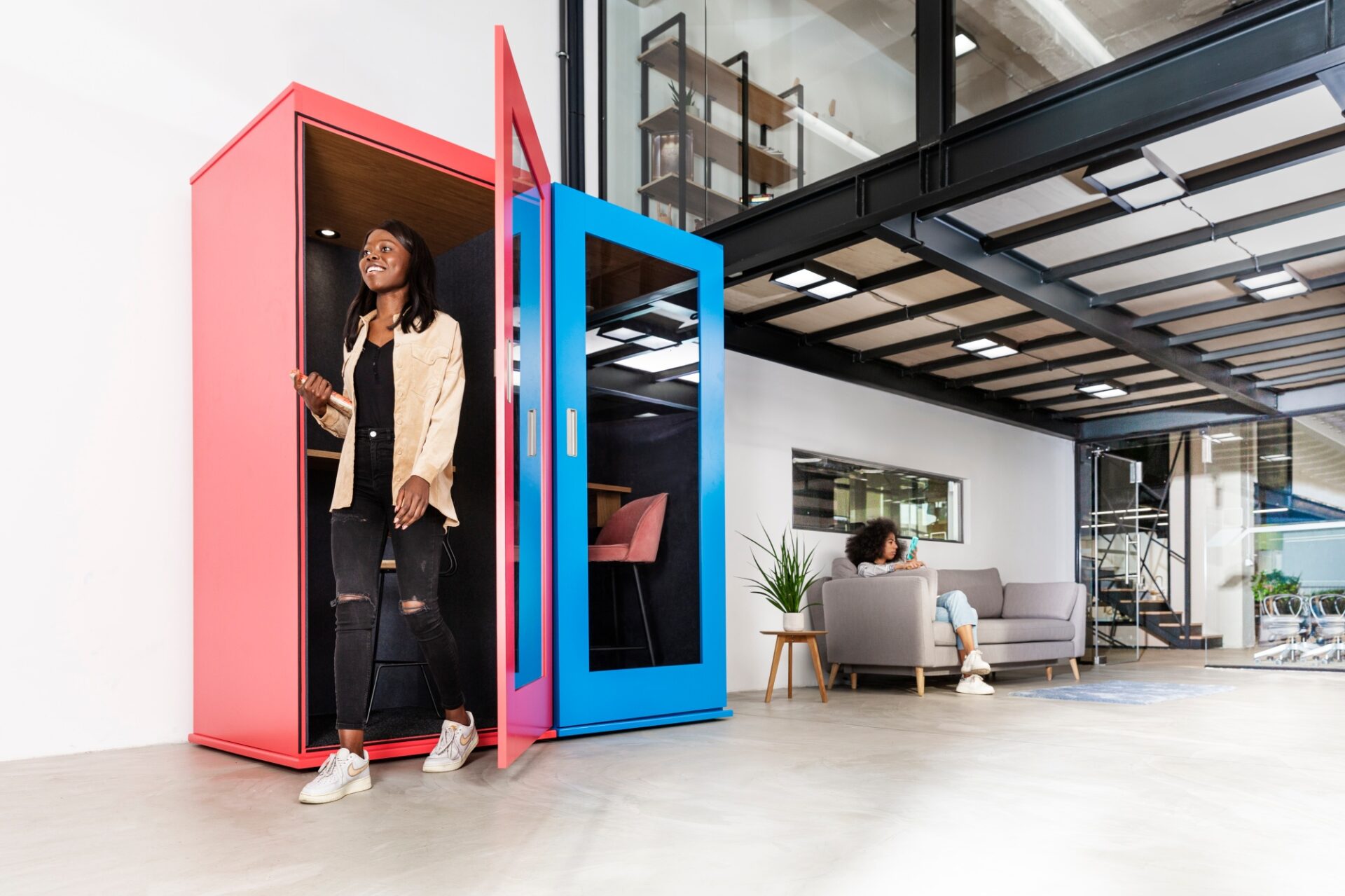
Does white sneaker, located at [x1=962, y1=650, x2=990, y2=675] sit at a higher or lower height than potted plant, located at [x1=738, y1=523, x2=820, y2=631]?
lower

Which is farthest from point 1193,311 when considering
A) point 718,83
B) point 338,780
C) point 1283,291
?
point 338,780

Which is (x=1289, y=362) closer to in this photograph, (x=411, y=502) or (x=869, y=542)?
(x=869, y=542)

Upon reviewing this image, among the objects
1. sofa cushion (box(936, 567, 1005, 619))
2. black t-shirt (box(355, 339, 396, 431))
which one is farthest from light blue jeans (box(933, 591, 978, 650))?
black t-shirt (box(355, 339, 396, 431))

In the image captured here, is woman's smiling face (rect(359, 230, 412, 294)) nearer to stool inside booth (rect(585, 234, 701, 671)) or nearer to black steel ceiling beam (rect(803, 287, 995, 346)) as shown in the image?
stool inside booth (rect(585, 234, 701, 671))

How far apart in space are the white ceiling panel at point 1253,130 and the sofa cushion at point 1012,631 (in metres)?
3.17

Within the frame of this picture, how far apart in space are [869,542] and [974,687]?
1207 millimetres

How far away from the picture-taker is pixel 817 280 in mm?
5734

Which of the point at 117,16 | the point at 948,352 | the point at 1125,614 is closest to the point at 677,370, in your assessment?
the point at 117,16

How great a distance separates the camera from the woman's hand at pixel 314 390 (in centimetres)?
265

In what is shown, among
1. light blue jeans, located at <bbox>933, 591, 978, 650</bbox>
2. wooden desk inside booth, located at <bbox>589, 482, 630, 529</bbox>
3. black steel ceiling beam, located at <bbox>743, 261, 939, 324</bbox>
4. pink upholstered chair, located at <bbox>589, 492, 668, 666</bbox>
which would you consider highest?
black steel ceiling beam, located at <bbox>743, 261, 939, 324</bbox>

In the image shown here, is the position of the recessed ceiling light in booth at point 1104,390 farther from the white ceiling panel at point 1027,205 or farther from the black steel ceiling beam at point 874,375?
the white ceiling panel at point 1027,205

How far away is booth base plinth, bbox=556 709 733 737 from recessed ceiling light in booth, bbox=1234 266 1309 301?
4.40 metres

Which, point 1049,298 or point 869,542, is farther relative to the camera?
point 869,542

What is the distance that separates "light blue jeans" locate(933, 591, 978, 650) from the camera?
6.18 m
